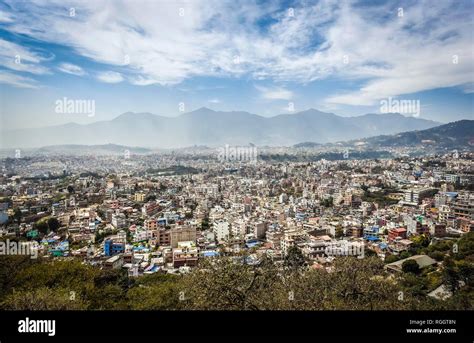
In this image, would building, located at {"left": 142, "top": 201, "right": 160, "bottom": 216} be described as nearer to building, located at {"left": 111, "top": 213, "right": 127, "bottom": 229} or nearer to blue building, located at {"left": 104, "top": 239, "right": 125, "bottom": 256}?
building, located at {"left": 111, "top": 213, "right": 127, "bottom": 229}

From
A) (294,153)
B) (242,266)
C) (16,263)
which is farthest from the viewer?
(294,153)

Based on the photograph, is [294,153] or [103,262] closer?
[103,262]

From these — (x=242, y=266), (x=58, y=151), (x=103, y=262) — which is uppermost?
(x=58, y=151)

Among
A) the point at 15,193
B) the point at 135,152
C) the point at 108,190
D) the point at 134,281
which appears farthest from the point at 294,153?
the point at 134,281

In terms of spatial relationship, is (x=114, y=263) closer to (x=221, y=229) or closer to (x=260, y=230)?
(x=221, y=229)

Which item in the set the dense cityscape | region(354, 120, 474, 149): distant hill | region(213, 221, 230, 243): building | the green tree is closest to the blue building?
the dense cityscape

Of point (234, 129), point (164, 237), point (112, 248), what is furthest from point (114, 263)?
point (234, 129)

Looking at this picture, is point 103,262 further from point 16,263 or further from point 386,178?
point 386,178
